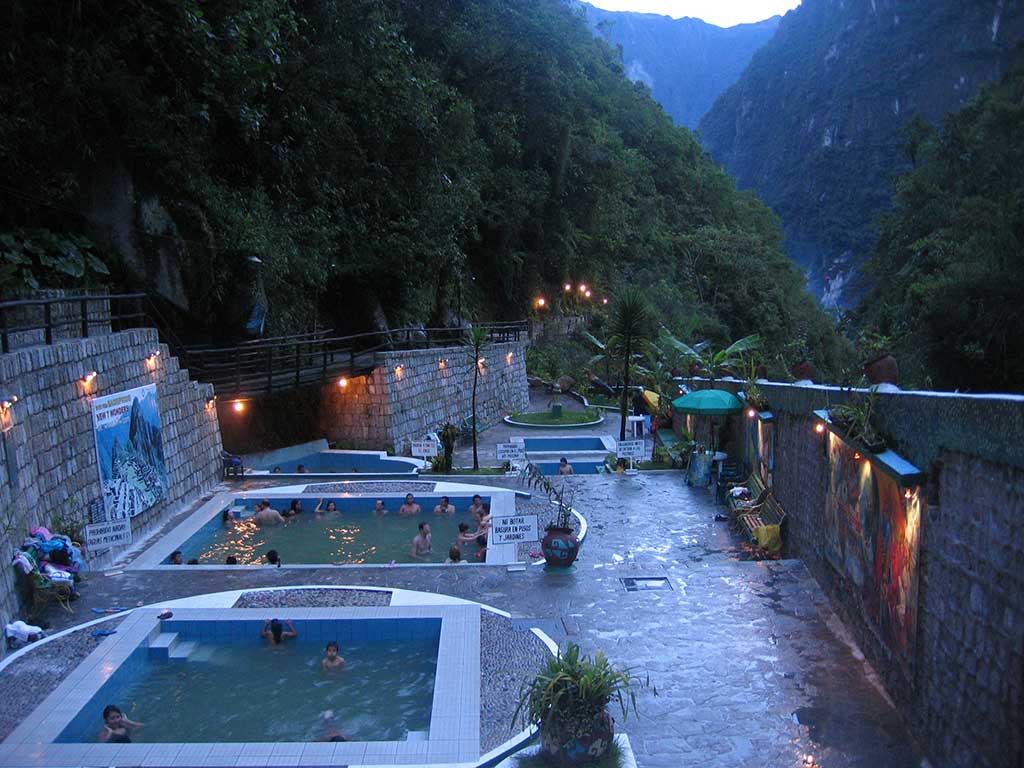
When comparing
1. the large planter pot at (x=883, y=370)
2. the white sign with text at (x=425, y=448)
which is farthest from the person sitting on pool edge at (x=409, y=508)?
the large planter pot at (x=883, y=370)

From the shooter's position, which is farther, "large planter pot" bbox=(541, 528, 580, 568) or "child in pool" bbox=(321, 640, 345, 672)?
"large planter pot" bbox=(541, 528, 580, 568)

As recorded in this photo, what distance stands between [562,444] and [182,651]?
16.1m

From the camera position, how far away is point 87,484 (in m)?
12.2

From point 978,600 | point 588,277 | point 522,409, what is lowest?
point 522,409

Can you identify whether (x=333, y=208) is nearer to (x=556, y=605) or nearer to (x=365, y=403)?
(x=365, y=403)

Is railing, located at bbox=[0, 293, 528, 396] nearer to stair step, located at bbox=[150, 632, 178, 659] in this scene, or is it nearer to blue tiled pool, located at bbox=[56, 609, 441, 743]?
stair step, located at bbox=[150, 632, 178, 659]

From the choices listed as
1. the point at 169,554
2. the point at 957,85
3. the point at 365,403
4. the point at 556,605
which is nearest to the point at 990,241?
the point at 365,403

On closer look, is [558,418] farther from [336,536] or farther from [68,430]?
[68,430]

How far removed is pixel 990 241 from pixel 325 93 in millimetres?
23971

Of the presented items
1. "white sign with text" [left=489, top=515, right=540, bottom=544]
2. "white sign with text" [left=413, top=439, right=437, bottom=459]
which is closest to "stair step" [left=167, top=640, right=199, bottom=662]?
"white sign with text" [left=489, top=515, right=540, bottom=544]

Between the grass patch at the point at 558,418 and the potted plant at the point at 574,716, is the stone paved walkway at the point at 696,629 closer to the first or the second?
the potted plant at the point at 574,716

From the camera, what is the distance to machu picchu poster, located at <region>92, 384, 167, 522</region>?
41.4 feet

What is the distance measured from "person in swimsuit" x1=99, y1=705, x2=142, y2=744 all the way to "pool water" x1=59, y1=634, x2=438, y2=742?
285 mm

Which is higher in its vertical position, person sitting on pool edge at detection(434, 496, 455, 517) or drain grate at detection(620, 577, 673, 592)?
drain grate at detection(620, 577, 673, 592)
